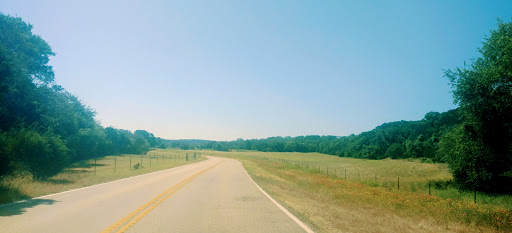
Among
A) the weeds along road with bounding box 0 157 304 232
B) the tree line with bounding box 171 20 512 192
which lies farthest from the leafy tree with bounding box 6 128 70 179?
the tree line with bounding box 171 20 512 192

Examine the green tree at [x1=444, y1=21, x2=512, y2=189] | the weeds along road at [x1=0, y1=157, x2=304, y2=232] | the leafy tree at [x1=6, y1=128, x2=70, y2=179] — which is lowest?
the weeds along road at [x1=0, y1=157, x2=304, y2=232]

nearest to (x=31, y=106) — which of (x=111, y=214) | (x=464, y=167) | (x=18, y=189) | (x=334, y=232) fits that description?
(x=18, y=189)

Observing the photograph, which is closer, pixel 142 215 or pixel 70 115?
pixel 142 215

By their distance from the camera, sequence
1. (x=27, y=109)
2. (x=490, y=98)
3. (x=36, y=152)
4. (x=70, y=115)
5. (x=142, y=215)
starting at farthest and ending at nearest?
(x=70, y=115) → (x=27, y=109) → (x=36, y=152) → (x=490, y=98) → (x=142, y=215)

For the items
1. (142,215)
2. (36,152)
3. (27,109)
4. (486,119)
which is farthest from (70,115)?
(486,119)

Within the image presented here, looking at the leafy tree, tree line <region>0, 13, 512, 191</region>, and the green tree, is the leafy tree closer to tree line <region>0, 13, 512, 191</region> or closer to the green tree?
tree line <region>0, 13, 512, 191</region>

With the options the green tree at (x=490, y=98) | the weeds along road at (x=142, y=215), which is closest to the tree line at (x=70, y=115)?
the green tree at (x=490, y=98)

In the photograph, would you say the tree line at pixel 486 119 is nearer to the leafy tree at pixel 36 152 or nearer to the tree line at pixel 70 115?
the tree line at pixel 70 115

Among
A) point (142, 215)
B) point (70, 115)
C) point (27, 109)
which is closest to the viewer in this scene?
point (142, 215)

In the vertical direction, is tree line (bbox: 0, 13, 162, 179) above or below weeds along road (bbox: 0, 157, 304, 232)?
above

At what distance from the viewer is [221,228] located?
7.62 meters

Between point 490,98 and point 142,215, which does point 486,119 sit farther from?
point 142,215

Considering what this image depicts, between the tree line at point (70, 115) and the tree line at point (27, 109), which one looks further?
the tree line at point (27, 109)

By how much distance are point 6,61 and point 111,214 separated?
13.4 meters
